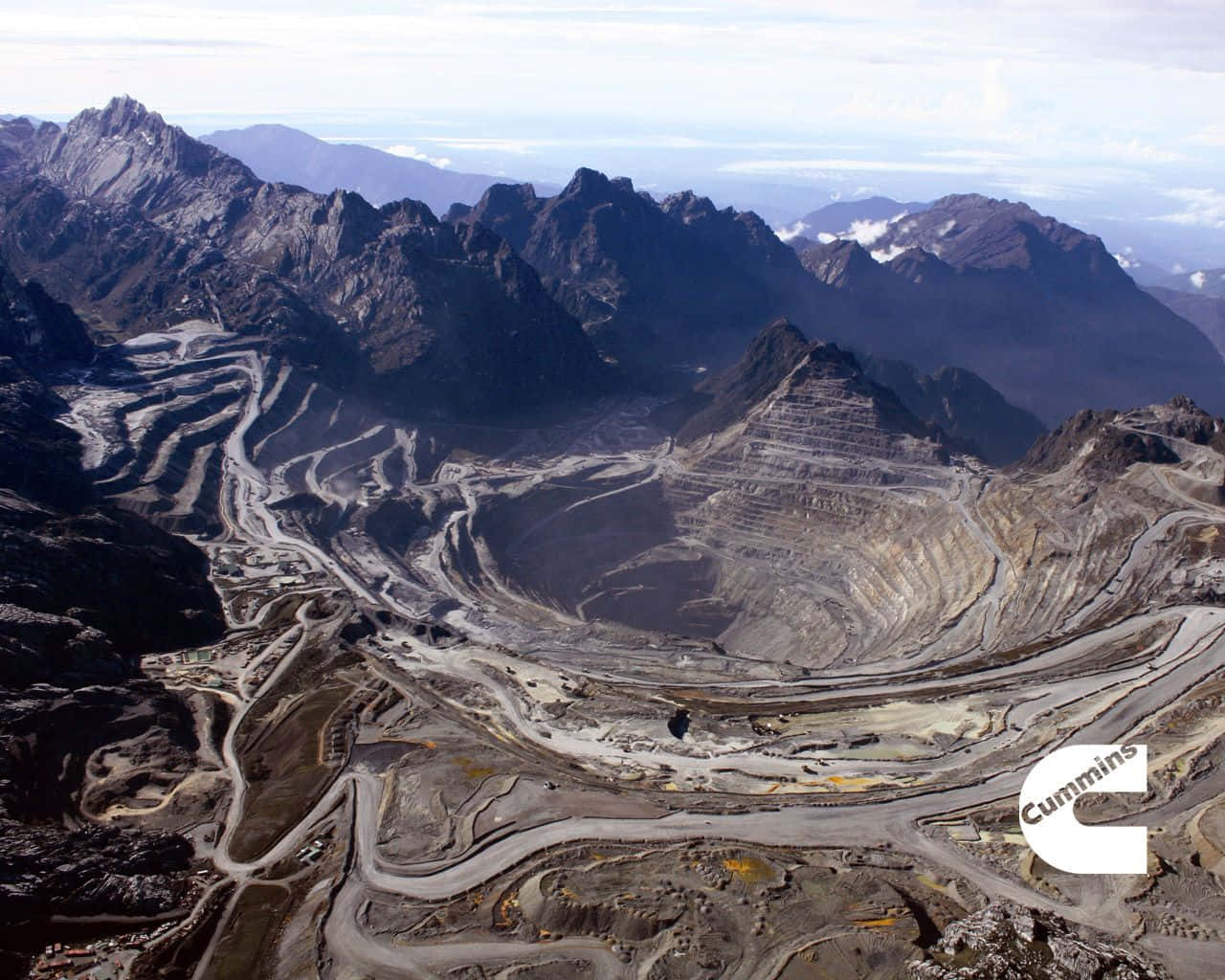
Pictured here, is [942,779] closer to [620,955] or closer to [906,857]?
[906,857]

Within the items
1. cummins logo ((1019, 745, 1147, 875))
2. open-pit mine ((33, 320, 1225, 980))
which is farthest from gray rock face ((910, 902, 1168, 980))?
cummins logo ((1019, 745, 1147, 875))

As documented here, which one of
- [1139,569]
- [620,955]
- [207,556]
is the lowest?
[207,556]

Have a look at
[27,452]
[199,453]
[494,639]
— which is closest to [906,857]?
[494,639]

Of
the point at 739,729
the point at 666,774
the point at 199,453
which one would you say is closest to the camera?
the point at 666,774

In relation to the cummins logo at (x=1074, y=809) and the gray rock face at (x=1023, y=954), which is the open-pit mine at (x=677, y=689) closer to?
the gray rock face at (x=1023, y=954)

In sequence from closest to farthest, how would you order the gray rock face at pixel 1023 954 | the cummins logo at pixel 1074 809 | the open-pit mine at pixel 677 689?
the gray rock face at pixel 1023 954
the open-pit mine at pixel 677 689
the cummins logo at pixel 1074 809

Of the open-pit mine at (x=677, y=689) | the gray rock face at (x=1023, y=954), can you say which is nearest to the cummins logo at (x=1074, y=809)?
the open-pit mine at (x=677, y=689)

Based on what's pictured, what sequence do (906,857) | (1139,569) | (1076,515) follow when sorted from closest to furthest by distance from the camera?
(906,857)
(1139,569)
(1076,515)

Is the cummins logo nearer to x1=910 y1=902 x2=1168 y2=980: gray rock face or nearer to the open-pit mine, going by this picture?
the open-pit mine
